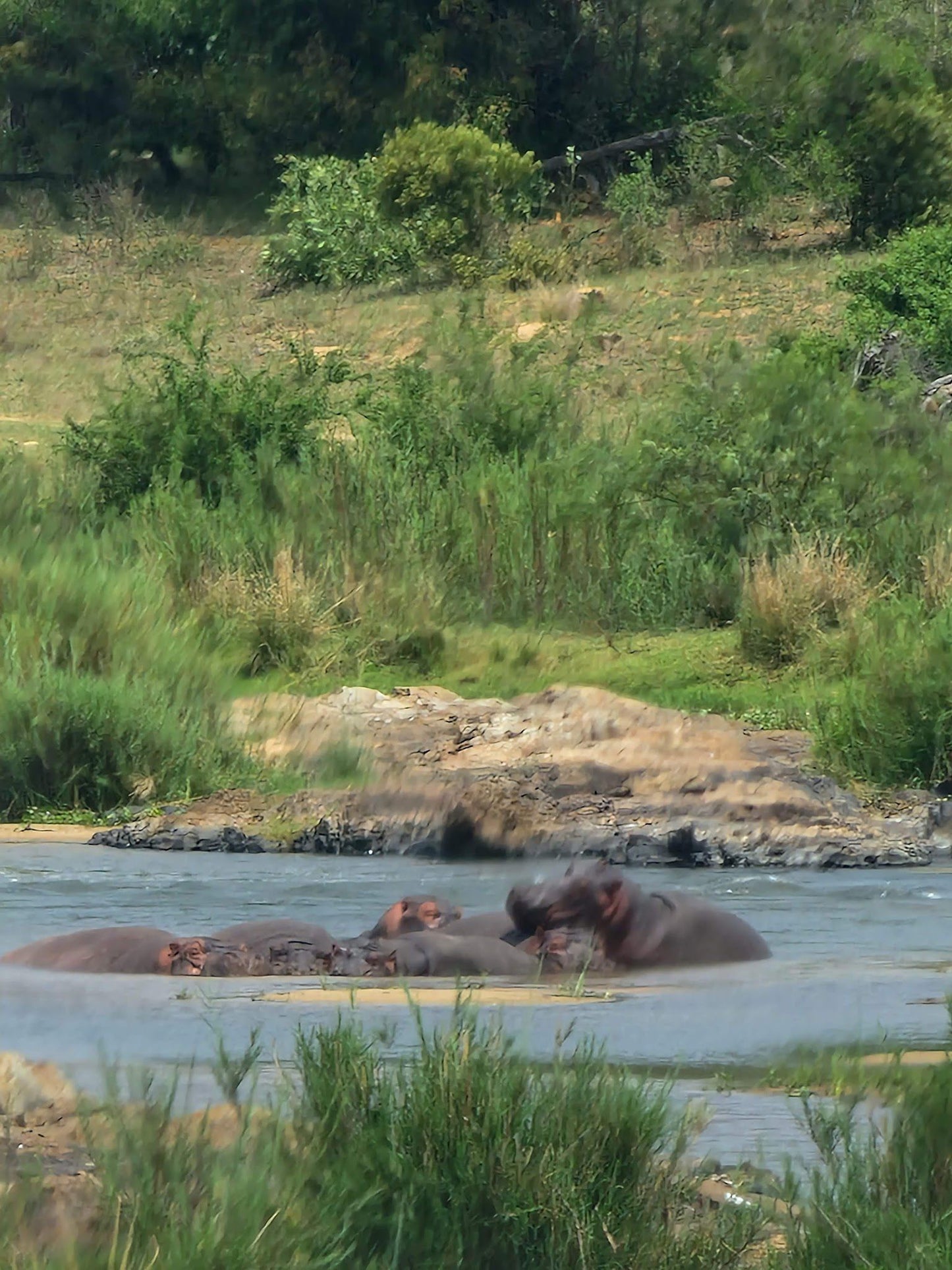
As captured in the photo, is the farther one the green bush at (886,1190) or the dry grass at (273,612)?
the dry grass at (273,612)

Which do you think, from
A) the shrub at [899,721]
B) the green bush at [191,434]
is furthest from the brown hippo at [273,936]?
the green bush at [191,434]

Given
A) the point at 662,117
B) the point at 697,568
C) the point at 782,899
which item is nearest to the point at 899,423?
the point at 697,568

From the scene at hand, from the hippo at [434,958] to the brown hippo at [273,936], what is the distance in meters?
0.10

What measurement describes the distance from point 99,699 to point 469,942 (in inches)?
155

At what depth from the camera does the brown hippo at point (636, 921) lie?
735 cm

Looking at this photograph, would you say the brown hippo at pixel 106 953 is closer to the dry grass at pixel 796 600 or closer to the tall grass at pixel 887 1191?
the tall grass at pixel 887 1191

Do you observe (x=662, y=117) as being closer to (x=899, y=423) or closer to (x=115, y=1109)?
(x=899, y=423)

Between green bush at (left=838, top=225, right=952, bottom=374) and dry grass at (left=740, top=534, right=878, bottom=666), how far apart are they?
6473mm

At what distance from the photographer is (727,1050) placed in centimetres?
570

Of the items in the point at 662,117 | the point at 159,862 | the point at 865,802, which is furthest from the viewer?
the point at 662,117

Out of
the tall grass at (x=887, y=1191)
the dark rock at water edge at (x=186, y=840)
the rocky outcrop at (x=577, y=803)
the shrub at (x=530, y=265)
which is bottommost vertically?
the tall grass at (x=887, y=1191)

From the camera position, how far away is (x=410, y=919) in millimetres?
7453

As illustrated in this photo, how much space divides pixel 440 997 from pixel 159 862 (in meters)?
3.31

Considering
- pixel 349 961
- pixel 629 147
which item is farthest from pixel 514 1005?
pixel 629 147
